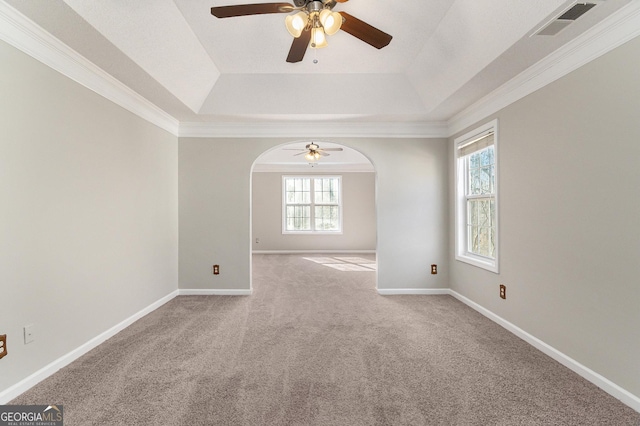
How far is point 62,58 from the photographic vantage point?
2.32 meters

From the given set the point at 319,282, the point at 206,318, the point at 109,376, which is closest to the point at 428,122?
the point at 319,282

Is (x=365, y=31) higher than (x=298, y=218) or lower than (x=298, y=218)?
higher

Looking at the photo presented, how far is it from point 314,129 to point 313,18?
7.63 feet

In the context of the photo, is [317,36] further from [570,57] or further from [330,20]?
[570,57]

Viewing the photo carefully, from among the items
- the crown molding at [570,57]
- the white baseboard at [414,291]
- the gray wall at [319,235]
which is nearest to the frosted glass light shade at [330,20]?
the crown molding at [570,57]

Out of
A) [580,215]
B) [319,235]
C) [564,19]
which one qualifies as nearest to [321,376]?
[580,215]

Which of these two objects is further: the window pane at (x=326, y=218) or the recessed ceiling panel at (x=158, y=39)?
the window pane at (x=326, y=218)

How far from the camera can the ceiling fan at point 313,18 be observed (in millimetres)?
1896

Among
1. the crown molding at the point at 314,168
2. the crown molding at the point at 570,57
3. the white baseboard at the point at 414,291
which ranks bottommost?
the white baseboard at the point at 414,291

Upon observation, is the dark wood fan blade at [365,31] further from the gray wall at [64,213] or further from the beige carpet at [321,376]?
the beige carpet at [321,376]

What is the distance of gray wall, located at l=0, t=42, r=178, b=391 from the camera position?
1.97 m

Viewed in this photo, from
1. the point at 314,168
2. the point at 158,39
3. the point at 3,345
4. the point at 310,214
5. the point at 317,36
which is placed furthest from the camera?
the point at 310,214

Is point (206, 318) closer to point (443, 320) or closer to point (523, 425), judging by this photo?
point (443, 320)

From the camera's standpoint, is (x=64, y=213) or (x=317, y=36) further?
(x=64, y=213)
